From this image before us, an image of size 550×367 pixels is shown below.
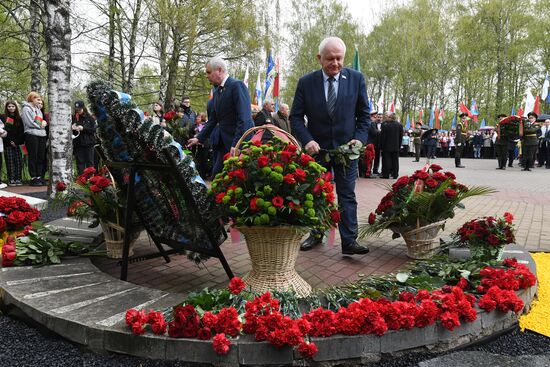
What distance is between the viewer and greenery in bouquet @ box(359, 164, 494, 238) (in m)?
3.69

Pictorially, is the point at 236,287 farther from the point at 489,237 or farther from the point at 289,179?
the point at 489,237

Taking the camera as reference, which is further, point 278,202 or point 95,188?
point 95,188

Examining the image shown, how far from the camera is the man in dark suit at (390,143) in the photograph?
1202cm

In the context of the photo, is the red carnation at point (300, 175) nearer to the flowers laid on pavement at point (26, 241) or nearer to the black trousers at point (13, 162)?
the flowers laid on pavement at point (26, 241)

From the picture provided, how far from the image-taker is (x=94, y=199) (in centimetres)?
346

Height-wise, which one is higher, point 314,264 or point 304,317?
point 304,317

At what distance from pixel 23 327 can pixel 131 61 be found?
15033 millimetres

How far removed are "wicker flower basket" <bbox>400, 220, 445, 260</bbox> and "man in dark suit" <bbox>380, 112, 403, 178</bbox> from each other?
859 centimetres

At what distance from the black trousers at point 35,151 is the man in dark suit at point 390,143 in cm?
897

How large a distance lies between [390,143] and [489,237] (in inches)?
359

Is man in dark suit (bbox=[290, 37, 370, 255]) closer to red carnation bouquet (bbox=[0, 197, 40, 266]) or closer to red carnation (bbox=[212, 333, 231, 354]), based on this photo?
red carnation (bbox=[212, 333, 231, 354])

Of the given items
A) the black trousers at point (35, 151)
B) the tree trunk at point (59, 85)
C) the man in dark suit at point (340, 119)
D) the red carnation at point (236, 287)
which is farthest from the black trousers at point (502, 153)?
the red carnation at point (236, 287)

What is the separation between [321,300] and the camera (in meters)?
2.48

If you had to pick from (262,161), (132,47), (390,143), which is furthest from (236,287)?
(132,47)
